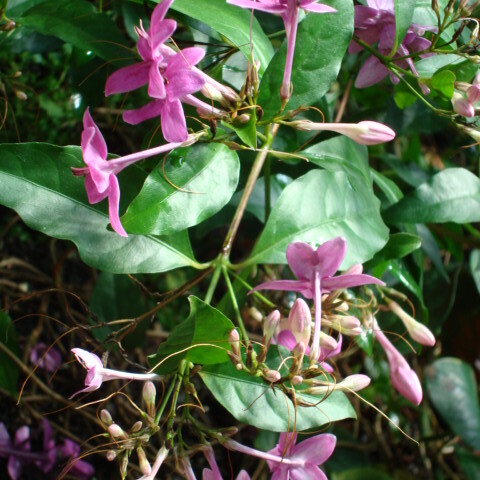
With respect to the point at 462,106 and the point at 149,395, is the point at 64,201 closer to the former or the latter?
the point at 149,395

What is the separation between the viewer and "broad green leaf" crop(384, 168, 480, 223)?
0.80m

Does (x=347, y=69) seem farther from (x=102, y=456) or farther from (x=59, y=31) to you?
(x=102, y=456)

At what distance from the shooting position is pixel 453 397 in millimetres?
1175

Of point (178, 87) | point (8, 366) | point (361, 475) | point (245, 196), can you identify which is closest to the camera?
point (178, 87)

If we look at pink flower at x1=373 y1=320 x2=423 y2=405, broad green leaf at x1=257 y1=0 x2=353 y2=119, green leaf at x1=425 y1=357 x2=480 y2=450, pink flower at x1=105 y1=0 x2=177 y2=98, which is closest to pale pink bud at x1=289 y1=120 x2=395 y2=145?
broad green leaf at x1=257 y1=0 x2=353 y2=119

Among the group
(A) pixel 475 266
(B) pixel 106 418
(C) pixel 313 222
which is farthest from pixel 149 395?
(A) pixel 475 266

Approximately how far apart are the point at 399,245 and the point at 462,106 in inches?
7.3

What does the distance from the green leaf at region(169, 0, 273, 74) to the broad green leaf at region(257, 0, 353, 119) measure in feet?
0.15

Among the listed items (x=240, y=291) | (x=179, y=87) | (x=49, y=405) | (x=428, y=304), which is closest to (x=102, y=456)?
(x=49, y=405)

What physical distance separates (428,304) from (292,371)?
62 centimetres

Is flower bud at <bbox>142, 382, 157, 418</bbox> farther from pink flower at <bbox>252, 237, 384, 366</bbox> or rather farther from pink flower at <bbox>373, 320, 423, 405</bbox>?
pink flower at <bbox>373, 320, 423, 405</bbox>

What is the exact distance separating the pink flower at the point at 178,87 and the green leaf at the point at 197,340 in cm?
15

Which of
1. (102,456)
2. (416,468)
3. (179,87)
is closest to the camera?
(179,87)

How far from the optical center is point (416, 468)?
133 centimetres
